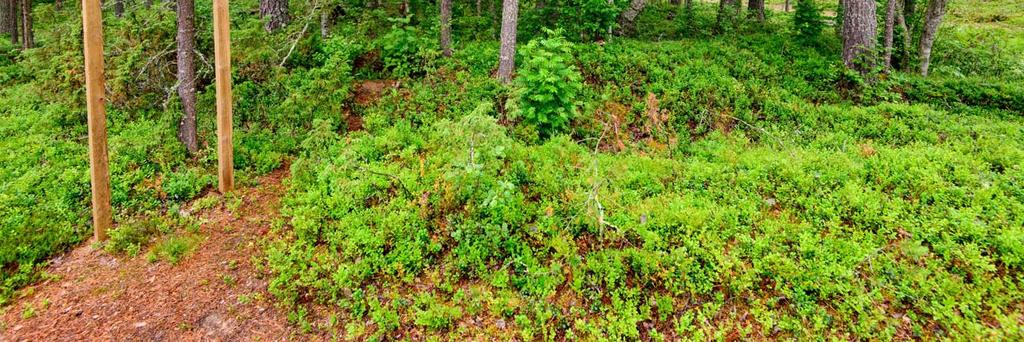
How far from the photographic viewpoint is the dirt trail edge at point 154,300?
4.85m

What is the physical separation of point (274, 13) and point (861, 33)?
13.2m

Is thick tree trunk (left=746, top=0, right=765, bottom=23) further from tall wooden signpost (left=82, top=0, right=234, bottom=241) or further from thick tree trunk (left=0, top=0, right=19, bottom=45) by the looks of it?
thick tree trunk (left=0, top=0, right=19, bottom=45)

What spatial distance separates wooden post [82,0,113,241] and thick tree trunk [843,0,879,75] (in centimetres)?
1308

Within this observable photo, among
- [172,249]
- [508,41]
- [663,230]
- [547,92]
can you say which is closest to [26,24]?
[172,249]

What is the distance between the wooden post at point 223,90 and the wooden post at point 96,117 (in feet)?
4.15

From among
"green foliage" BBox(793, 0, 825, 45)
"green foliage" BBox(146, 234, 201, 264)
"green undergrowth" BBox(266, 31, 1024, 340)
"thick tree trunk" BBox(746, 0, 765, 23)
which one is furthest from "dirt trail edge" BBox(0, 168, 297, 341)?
"thick tree trunk" BBox(746, 0, 765, 23)

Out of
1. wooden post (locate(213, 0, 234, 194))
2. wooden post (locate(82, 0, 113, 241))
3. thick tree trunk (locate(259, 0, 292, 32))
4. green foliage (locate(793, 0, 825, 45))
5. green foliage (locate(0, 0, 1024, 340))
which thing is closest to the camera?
green foliage (locate(0, 0, 1024, 340))

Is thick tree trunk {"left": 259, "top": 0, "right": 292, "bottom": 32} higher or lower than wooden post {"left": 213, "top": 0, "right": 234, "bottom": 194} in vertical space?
higher

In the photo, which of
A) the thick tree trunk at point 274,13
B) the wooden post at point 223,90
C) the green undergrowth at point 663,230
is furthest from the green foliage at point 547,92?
the thick tree trunk at point 274,13

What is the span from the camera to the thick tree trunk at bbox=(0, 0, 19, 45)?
14.6 metres

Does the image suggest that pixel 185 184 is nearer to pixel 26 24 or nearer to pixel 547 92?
pixel 547 92

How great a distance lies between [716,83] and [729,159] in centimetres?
332

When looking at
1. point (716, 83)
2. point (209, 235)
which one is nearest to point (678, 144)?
point (716, 83)

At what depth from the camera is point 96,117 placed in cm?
600
